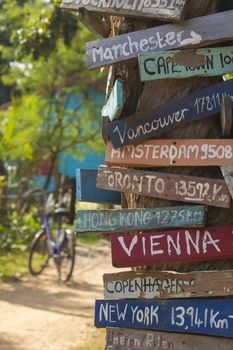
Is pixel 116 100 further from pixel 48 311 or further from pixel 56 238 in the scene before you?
pixel 56 238

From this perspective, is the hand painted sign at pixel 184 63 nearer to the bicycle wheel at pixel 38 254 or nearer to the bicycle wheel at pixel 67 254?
the bicycle wheel at pixel 67 254

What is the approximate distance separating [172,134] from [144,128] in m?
0.17

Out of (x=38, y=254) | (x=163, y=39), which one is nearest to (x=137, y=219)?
(x=163, y=39)

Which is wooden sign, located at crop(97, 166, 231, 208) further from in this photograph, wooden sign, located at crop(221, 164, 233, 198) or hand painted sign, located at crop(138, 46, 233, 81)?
hand painted sign, located at crop(138, 46, 233, 81)

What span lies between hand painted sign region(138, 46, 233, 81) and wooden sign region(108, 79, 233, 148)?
0.11 m

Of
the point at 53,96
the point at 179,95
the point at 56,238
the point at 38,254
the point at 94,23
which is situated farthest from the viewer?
the point at 53,96

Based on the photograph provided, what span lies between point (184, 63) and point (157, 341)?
1602 millimetres

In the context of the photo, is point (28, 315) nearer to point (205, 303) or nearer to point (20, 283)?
point (20, 283)

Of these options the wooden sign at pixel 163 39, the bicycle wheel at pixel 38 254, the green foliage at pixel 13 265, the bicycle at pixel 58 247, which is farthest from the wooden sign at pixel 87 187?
the bicycle wheel at pixel 38 254

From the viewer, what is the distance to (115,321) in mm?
4004

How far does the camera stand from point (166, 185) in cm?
392

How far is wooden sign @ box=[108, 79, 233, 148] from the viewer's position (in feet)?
12.7

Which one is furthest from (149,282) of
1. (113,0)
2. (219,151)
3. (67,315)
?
(67,315)

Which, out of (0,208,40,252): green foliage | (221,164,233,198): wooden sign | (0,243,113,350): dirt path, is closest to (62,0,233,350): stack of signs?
(221,164,233,198): wooden sign
